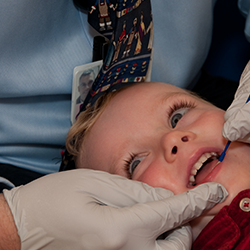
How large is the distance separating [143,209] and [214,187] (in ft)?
0.68

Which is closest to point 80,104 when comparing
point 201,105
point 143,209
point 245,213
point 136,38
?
point 136,38

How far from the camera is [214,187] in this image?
2.66ft

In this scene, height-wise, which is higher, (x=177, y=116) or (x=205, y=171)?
(x=177, y=116)

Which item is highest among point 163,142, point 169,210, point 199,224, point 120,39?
point 120,39

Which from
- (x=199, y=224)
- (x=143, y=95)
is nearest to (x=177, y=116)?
(x=143, y=95)

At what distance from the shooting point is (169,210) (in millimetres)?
784

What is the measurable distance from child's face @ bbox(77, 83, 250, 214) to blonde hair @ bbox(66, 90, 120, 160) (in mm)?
25

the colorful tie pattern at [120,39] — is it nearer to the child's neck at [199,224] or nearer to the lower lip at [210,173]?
the lower lip at [210,173]

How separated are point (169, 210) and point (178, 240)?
112mm

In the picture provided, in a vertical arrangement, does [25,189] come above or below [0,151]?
above

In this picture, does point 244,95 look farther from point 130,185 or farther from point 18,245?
point 18,245

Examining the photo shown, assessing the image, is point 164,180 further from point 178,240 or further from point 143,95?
point 143,95

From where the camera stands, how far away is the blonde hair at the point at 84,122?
44.1 inches

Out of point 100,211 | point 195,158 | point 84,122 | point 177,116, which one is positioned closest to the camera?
point 100,211
